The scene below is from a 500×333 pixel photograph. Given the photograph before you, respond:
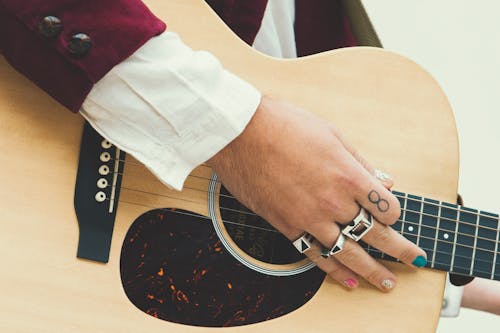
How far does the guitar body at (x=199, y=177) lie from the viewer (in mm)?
756

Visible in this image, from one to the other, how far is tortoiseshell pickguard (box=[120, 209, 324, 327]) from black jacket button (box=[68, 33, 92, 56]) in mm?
226

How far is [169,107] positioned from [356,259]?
0.31m

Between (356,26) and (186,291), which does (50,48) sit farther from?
(356,26)

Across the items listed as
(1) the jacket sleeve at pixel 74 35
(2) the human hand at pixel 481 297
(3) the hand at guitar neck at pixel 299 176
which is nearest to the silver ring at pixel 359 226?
(3) the hand at guitar neck at pixel 299 176

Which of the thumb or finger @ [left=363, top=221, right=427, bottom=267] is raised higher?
the thumb

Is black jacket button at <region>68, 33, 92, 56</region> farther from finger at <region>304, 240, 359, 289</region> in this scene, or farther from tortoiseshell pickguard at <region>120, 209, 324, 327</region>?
finger at <region>304, 240, 359, 289</region>

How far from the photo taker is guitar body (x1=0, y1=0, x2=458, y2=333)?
76 centimetres

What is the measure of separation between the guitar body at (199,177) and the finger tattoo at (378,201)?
3.5 inches

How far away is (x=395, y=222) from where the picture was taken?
0.81m

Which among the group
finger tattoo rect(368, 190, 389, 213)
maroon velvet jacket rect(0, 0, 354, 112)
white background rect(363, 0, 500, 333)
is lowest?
white background rect(363, 0, 500, 333)

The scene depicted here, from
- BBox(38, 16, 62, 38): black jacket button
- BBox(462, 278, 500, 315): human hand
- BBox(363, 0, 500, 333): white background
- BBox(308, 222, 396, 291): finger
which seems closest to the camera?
BBox(38, 16, 62, 38): black jacket button

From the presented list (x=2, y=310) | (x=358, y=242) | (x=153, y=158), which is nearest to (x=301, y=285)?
(x=358, y=242)

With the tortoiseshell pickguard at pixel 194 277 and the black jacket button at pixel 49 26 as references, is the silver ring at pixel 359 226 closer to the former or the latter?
the tortoiseshell pickguard at pixel 194 277

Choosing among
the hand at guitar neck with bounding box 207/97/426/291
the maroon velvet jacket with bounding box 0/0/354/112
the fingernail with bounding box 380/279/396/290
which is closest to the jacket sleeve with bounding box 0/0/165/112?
the maroon velvet jacket with bounding box 0/0/354/112
